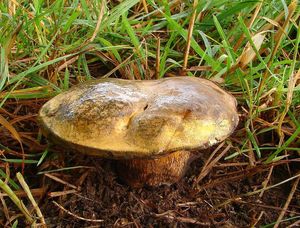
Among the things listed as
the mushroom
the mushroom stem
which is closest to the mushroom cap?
the mushroom

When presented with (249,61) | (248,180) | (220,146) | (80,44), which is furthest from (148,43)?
(248,180)

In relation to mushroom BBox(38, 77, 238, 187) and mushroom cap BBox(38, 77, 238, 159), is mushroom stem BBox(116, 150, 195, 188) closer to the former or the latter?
mushroom BBox(38, 77, 238, 187)

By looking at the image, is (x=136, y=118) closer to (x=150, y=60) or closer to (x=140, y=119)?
(x=140, y=119)

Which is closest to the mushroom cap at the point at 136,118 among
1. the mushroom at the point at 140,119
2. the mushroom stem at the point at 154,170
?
the mushroom at the point at 140,119

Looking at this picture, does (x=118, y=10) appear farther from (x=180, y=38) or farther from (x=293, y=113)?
(x=293, y=113)

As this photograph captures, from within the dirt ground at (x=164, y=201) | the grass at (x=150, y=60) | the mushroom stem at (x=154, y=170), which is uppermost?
the grass at (x=150, y=60)

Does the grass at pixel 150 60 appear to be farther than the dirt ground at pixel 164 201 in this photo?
Yes

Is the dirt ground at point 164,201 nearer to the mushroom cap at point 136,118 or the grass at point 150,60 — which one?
the grass at point 150,60

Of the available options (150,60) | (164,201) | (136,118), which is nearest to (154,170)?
(164,201)
